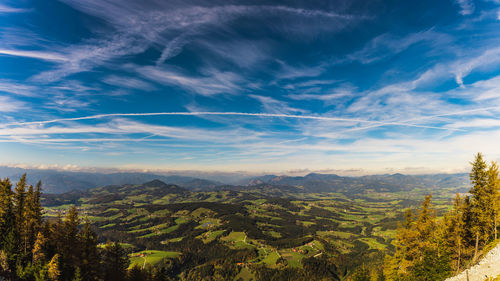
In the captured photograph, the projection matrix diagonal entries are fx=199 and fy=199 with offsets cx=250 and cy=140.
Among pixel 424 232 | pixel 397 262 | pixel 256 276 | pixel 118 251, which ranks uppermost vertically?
pixel 424 232

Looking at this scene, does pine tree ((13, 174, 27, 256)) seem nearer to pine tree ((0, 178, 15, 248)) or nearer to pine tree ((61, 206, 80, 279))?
pine tree ((0, 178, 15, 248))

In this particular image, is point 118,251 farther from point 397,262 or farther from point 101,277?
point 397,262

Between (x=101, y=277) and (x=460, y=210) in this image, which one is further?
(x=460, y=210)

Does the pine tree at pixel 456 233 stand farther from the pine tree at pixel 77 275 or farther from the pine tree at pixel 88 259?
the pine tree at pixel 77 275

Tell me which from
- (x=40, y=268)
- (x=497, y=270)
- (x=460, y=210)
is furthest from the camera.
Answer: (x=460, y=210)

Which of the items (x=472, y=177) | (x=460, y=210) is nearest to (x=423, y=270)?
(x=460, y=210)

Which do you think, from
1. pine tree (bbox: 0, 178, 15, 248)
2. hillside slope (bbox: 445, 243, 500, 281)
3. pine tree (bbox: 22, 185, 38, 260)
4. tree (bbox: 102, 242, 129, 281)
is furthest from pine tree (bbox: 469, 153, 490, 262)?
pine tree (bbox: 0, 178, 15, 248)

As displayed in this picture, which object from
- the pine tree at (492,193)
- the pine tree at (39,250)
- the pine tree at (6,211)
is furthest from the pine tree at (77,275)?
the pine tree at (492,193)
